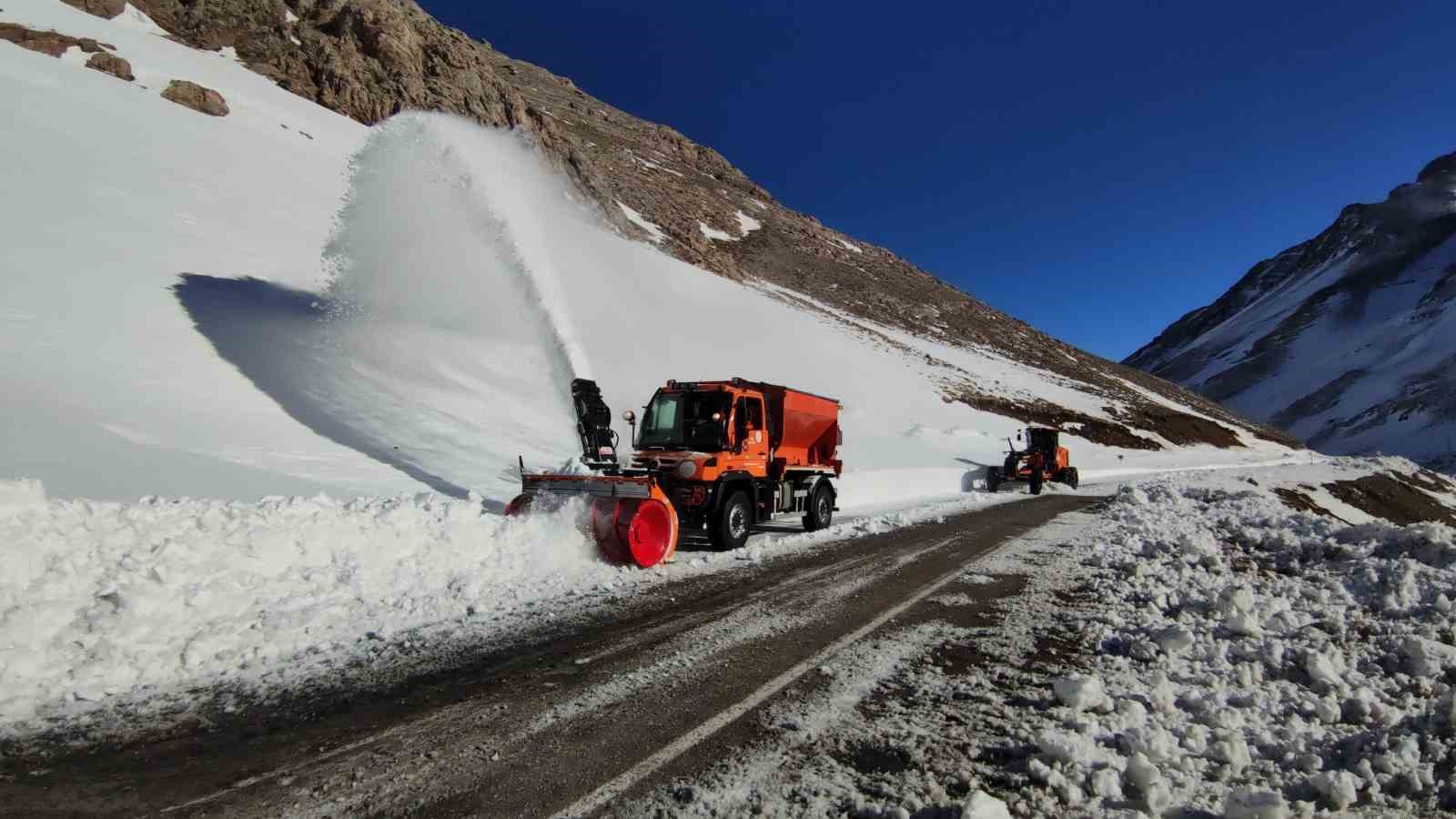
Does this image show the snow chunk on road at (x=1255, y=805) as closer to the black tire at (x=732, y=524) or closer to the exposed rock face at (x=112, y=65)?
the black tire at (x=732, y=524)

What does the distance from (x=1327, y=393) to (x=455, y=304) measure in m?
185

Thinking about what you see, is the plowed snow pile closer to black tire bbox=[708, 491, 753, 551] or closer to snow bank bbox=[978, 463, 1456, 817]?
snow bank bbox=[978, 463, 1456, 817]

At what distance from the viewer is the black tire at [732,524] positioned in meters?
10.8

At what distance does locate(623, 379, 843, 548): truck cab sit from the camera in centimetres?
1076

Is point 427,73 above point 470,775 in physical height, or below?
above

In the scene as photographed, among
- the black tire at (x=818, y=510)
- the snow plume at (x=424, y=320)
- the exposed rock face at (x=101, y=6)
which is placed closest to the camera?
the black tire at (x=818, y=510)

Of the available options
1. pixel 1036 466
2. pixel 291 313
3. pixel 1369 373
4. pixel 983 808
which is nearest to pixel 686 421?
pixel 983 808

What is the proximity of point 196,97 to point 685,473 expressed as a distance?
43.0 meters

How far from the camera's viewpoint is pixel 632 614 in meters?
6.83

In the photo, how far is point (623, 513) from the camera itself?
8.98 metres

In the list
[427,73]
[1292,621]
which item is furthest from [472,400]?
[427,73]

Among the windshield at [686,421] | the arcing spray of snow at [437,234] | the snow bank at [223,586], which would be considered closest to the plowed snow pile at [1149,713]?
the snow bank at [223,586]

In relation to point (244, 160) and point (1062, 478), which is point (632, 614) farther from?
point (244, 160)

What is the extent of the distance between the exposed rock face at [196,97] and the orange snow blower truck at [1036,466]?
44878 mm
